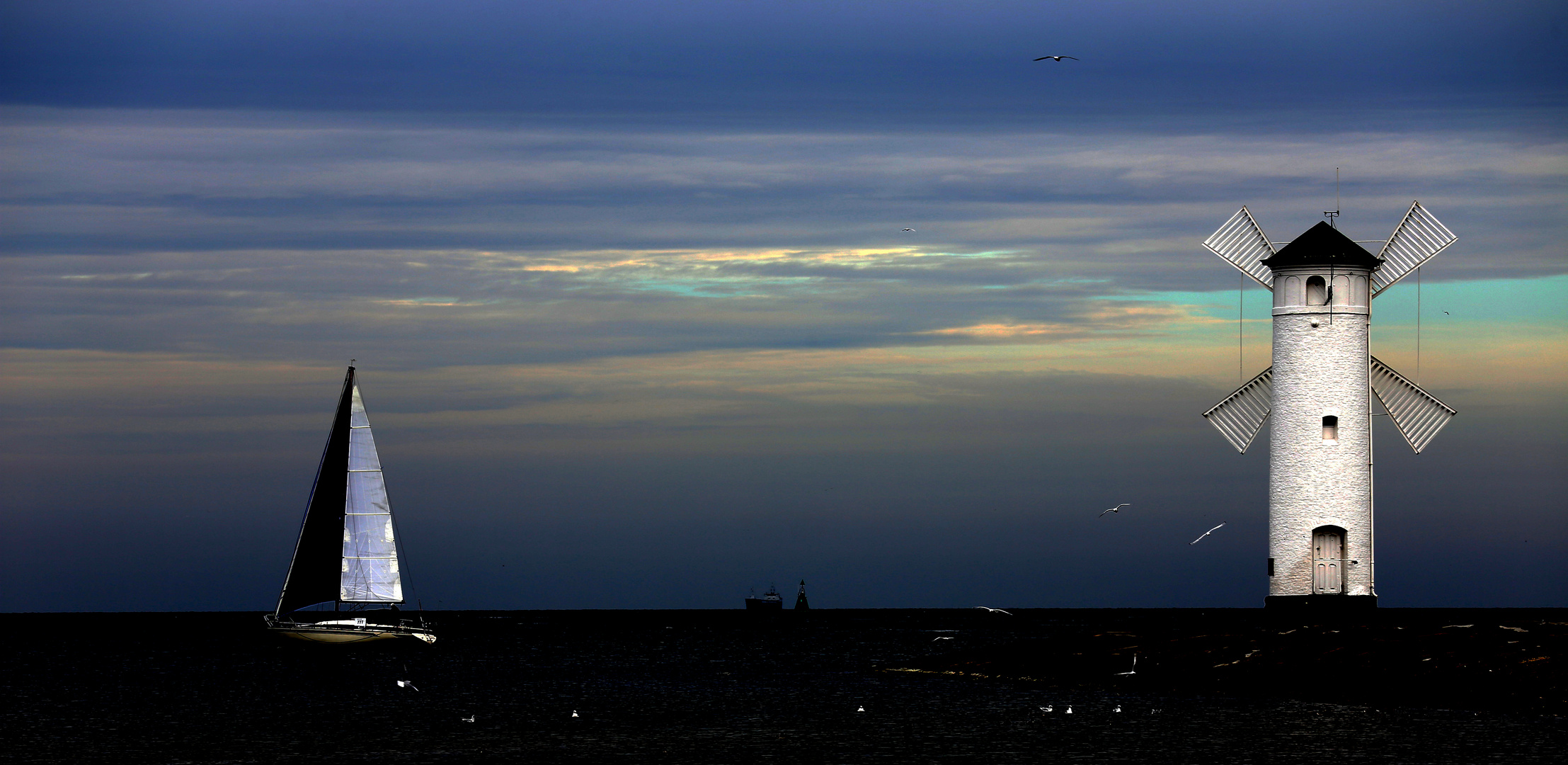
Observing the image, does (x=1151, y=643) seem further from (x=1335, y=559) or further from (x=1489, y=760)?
(x=1489, y=760)

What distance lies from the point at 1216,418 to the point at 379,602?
3431 cm

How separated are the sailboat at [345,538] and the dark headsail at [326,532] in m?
0.03

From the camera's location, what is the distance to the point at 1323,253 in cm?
5338

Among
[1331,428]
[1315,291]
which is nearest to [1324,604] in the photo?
[1331,428]

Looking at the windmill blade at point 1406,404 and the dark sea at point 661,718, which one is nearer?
the dark sea at point 661,718

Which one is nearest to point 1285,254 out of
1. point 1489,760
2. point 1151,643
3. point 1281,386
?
point 1281,386

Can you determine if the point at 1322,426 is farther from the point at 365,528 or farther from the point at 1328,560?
the point at 365,528

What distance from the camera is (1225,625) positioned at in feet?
199

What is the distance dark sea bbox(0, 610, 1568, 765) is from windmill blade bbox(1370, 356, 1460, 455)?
14328 millimetres

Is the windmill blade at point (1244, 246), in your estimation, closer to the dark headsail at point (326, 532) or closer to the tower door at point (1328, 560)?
the tower door at point (1328, 560)

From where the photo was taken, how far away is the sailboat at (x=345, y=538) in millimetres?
66312

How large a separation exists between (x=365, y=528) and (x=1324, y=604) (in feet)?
123

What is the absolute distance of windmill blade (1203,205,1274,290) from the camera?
57.4m

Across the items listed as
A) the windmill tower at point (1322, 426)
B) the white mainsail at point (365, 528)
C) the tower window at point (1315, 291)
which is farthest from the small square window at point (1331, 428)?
the white mainsail at point (365, 528)
